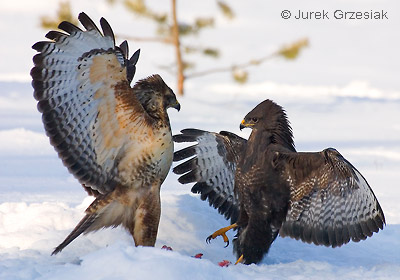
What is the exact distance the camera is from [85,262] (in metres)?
4.42

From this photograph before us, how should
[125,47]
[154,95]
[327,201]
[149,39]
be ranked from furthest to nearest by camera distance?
[149,39], [327,201], [125,47], [154,95]

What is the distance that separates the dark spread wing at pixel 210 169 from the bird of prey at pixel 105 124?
963mm

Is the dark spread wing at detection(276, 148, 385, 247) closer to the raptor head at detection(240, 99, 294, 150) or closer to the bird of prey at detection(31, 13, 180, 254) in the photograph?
the raptor head at detection(240, 99, 294, 150)

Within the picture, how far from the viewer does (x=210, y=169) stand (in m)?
6.92

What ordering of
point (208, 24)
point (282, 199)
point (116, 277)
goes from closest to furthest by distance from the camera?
1. point (116, 277)
2. point (282, 199)
3. point (208, 24)

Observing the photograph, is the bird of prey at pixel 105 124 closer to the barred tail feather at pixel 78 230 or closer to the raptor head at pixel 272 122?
the barred tail feather at pixel 78 230

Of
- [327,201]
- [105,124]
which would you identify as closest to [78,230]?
[105,124]

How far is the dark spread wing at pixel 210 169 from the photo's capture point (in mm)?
6828

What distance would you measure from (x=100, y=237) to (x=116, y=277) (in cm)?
192

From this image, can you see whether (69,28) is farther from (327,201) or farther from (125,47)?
(327,201)

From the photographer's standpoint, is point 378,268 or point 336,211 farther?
point 336,211

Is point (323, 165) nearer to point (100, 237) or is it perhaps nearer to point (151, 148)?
point (151, 148)

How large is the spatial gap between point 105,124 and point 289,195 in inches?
62.8

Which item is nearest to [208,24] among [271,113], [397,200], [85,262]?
[397,200]
